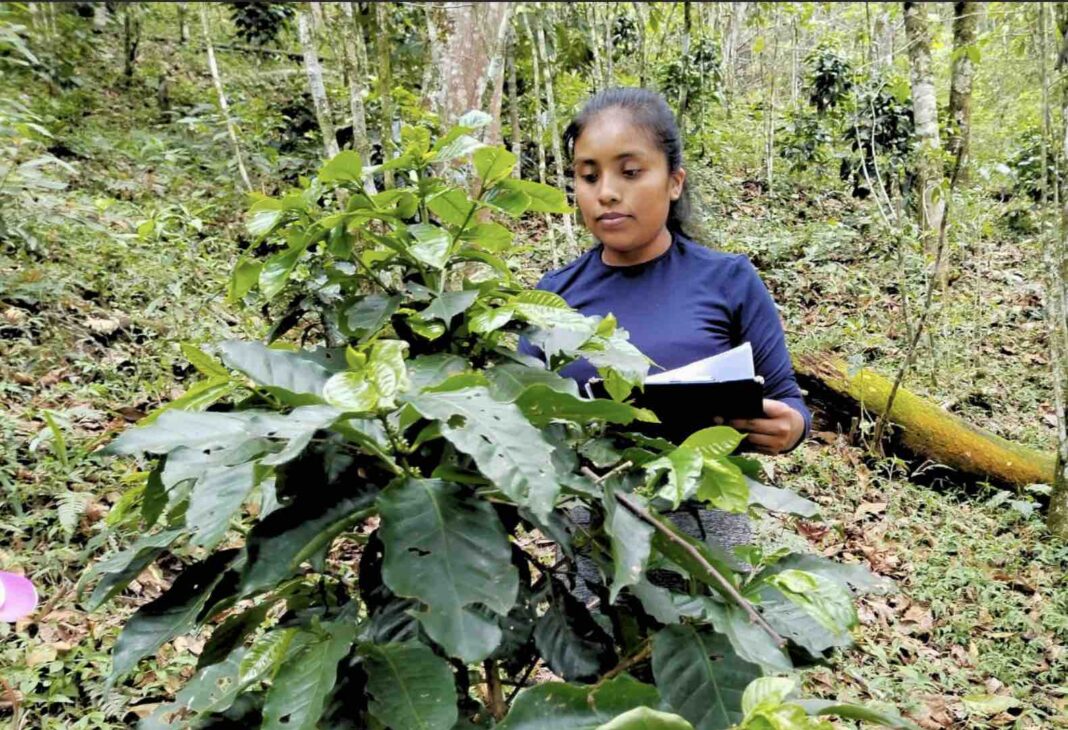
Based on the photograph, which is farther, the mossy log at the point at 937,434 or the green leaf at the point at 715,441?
the mossy log at the point at 937,434

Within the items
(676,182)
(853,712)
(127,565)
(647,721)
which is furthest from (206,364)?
(676,182)

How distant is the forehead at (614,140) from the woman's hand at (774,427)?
0.68 metres

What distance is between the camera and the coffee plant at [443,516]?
0.75 metres

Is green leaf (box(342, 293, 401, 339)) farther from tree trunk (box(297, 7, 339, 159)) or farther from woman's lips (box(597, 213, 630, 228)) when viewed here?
tree trunk (box(297, 7, 339, 159))

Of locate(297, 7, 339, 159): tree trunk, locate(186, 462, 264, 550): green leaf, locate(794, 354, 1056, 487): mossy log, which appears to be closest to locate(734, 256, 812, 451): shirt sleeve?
locate(186, 462, 264, 550): green leaf

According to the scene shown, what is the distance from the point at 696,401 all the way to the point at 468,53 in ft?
9.50

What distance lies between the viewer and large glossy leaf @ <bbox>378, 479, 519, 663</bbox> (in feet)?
2.43

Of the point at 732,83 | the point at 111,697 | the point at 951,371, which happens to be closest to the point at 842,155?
the point at 951,371

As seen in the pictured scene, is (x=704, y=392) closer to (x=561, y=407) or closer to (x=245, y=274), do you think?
(x=561, y=407)

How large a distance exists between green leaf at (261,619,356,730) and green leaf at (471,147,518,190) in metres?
0.65

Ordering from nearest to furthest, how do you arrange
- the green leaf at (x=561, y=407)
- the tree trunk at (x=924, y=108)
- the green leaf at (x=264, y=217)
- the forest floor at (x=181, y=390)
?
the green leaf at (x=561, y=407)
the green leaf at (x=264, y=217)
the forest floor at (x=181, y=390)
the tree trunk at (x=924, y=108)

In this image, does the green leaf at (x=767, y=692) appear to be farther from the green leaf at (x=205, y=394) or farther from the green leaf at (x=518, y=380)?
the green leaf at (x=205, y=394)

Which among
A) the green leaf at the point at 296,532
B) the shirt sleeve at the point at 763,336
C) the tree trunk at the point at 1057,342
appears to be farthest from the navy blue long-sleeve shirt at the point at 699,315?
the tree trunk at the point at 1057,342

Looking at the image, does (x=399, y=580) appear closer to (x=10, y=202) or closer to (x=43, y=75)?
(x=10, y=202)
